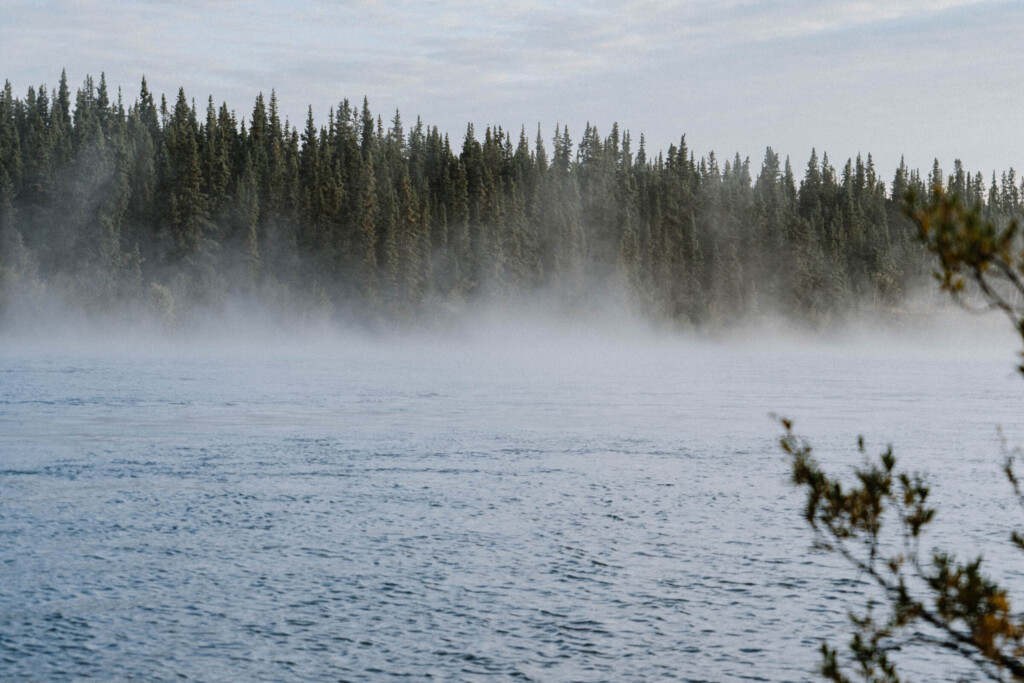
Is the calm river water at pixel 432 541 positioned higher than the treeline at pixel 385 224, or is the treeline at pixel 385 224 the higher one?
the treeline at pixel 385 224

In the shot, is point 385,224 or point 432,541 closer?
point 432,541

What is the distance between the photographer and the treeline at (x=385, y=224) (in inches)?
4220

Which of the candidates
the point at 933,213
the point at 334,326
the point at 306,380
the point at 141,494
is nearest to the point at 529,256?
the point at 334,326

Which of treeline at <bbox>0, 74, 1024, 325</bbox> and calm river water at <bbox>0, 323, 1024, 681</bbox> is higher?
treeline at <bbox>0, 74, 1024, 325</bbox>

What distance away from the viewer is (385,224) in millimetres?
113750

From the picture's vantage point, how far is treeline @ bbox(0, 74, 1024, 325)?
352 ft

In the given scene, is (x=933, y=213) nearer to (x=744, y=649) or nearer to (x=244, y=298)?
(x=744, y=649)

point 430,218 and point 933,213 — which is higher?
point 430,218

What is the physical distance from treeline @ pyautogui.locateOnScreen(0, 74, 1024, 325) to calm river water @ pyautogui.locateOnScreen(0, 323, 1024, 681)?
80.5m

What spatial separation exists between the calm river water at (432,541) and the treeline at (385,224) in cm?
8051

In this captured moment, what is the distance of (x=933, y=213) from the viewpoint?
397cm

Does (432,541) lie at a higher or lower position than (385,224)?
lower

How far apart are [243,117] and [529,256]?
45153 mm

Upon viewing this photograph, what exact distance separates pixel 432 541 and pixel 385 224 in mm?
103016
